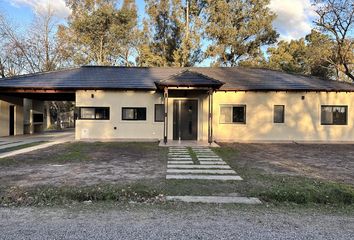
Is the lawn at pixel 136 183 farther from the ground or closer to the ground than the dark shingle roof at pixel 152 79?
closer to the ground

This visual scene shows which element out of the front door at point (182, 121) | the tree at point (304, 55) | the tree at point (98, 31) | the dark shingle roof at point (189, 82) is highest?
the tree at point (98, 31)

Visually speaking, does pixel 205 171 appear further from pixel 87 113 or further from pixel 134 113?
pixel 87 113

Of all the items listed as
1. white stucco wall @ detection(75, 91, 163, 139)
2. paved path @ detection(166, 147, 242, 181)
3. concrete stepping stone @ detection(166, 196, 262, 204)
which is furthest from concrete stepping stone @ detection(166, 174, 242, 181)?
white stucco wall @ detection(75, 91, 163, 139)

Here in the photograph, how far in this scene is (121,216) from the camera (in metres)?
4.58

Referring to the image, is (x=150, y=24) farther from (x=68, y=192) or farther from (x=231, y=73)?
(x=68, y=192)

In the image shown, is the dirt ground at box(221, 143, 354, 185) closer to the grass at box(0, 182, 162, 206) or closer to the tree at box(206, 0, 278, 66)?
the grass at box(0, 182, 162, 206)

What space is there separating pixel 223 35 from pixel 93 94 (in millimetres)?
18122

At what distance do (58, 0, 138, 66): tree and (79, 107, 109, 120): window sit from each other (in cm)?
1758

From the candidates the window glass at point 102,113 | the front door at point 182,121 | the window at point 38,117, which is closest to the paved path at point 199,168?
the front door at point 182,121

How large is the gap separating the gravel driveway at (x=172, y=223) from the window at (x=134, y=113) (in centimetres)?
1219

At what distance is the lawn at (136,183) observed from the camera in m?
5.58

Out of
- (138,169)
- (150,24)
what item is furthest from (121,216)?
(150,24)

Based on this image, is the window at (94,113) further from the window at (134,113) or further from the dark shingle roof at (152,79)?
the dark shingle roof at (152,79)

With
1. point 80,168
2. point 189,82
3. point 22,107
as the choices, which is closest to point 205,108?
point 189,82
